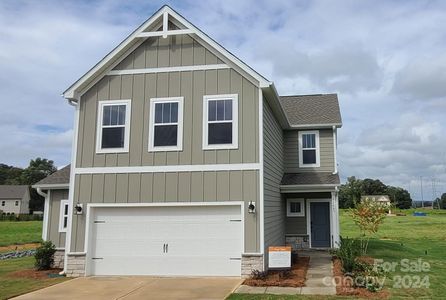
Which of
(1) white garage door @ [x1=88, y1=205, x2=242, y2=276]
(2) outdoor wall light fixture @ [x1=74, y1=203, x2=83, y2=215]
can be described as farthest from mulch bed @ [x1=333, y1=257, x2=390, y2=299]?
(2) outdoor wall light fixture @ [x1=74, y1=203, x2=83, y2=215]

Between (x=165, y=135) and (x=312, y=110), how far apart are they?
30.0 ft

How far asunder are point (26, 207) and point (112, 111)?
77.6 metres

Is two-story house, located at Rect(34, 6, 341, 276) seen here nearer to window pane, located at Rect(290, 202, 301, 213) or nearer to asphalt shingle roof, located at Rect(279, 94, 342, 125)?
window pane, located at Rect(290, 202, 301, 213)

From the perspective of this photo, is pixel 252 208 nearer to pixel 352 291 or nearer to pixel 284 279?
pixel 284 279

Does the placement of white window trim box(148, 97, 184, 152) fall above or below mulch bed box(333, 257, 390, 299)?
above

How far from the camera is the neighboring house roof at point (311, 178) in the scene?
16.3 meters

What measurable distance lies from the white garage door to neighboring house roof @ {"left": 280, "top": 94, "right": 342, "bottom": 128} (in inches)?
286

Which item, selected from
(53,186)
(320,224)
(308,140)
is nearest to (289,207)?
(320,224)

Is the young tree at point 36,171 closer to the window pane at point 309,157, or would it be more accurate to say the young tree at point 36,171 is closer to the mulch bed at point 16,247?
the mulch bed at point 16,247

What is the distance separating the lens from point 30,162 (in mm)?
94500

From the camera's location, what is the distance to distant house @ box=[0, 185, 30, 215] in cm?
7994

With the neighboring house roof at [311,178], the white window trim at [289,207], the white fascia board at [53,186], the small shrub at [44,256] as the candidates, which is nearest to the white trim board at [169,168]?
the white fascia board at [53,186]

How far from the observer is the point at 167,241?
1247 cm

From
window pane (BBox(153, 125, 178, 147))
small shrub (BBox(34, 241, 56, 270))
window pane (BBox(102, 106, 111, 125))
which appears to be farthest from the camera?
small shrub (BBox(34, 241, 56, 270))
